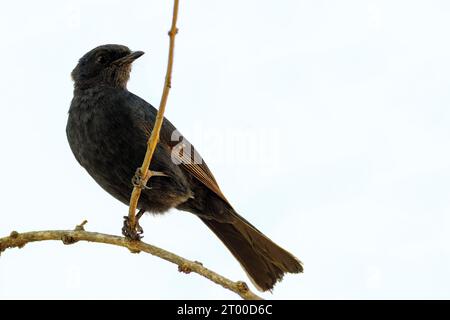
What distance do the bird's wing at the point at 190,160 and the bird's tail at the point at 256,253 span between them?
43 cm

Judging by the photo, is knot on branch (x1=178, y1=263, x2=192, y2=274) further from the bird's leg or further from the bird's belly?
the bird's belly

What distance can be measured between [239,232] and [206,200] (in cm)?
54

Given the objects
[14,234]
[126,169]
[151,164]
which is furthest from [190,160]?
[14,234]

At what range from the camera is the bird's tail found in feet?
21.4

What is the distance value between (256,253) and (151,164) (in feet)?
4.73

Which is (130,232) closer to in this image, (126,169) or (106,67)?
(126,169)

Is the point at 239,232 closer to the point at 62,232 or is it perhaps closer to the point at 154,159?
the point at 154,159

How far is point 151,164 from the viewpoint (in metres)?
6.20

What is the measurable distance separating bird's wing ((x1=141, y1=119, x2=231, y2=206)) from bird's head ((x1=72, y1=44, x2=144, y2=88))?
90 cm

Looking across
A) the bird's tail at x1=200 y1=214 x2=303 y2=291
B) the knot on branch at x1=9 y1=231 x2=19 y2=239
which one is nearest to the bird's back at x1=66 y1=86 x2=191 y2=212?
the bird's tail at x1=200 y1=214 x2=303 y2=291

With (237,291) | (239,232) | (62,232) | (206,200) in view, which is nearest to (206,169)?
(206,200)

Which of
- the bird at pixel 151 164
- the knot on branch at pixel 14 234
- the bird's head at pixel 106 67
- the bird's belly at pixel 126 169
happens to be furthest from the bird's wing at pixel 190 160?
the knot on branch at pixel 14 234

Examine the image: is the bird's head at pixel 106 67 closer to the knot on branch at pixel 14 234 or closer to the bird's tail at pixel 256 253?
the bird's tail at pixel 256 253

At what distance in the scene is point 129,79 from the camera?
741 centimetres
